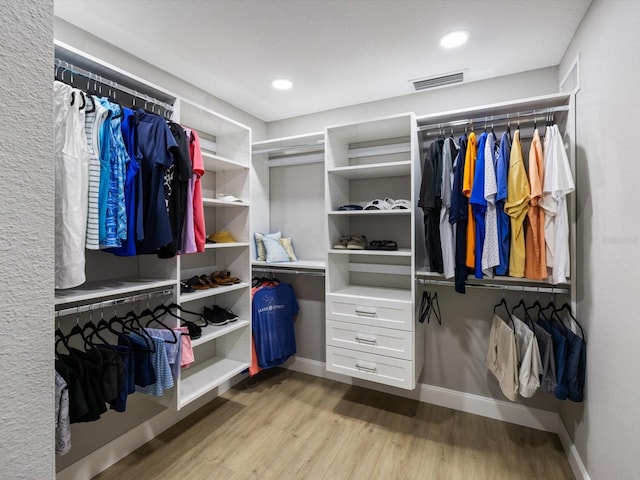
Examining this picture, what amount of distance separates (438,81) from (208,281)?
234 cm

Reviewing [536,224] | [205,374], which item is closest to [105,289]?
[205,374]

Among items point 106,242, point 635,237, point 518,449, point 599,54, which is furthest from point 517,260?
point 106,242

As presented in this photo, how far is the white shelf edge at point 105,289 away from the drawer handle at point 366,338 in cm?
131

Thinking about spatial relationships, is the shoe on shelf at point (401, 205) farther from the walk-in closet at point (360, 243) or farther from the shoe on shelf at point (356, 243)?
the shoe on shelf at point (356, 243)

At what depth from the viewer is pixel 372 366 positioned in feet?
7.56

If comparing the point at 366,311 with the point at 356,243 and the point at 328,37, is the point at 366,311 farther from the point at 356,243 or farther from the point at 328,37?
the point at 328,37

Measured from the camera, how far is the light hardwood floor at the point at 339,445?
192 cm

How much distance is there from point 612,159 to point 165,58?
262 centimetres

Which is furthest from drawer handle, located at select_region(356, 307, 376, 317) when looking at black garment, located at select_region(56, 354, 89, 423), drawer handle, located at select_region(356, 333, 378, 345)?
black garment, located at select_region(56, 354, 89, 423)

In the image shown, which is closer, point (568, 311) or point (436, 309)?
point (568, 311)

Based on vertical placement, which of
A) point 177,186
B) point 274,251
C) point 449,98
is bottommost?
point 274,251

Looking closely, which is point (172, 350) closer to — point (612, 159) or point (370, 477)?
point (370, 477)

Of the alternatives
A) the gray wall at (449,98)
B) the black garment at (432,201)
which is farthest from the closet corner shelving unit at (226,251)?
the black garment at (432,201)

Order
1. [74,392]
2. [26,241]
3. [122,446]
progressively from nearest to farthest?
[26,241] < [74,392] < [122,446]
